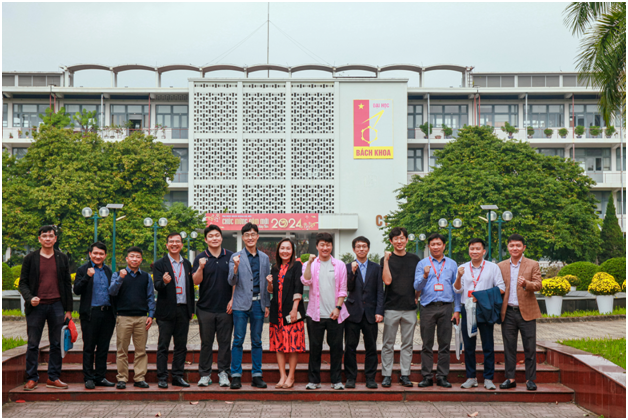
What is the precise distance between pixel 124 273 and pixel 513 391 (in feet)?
14.2

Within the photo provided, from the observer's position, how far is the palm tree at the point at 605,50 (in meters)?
11.5

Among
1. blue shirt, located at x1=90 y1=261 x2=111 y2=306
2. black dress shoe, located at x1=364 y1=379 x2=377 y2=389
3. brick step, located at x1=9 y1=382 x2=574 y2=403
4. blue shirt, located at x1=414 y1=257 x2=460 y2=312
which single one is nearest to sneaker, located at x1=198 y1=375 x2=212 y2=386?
brick step, located at x1=9 y1=382 x2=574 y2=403

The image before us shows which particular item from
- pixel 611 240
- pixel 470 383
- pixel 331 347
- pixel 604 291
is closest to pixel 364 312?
pixel 331 347

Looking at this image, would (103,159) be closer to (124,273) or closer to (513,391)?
(124,273)

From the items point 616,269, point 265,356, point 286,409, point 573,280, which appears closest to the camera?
point 286,409

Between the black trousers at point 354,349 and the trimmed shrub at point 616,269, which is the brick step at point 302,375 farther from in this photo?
the trimmed shrub at point 616,269

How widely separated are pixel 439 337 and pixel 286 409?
73.5 inches

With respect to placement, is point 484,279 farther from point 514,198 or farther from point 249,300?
point 514,198

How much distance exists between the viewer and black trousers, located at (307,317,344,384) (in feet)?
21.6

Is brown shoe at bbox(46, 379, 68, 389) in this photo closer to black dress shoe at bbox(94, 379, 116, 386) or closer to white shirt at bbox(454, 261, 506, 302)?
black dress shoe at bbox(94, 379, 116, 386)

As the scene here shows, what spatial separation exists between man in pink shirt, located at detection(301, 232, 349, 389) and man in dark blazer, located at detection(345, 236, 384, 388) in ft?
0.31

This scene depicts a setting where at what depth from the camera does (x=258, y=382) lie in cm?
656

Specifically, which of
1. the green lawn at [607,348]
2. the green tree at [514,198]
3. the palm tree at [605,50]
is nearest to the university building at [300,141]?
the green tree at [514,198]

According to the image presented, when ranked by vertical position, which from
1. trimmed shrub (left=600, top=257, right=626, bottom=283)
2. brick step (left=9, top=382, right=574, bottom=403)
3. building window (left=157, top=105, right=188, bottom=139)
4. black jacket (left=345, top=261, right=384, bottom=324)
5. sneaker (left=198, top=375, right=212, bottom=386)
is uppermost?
building window (left=157, top=105, right=188, bottom=139)
